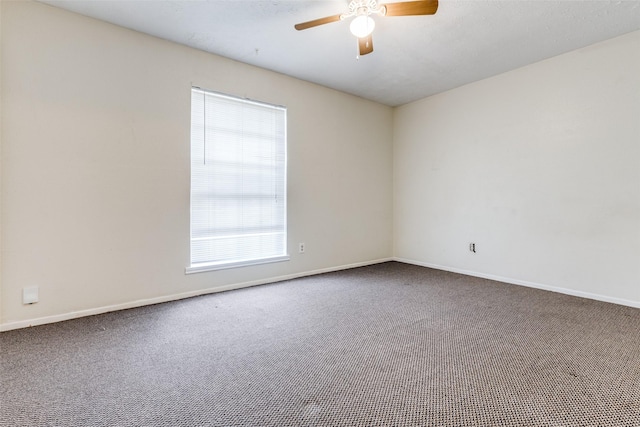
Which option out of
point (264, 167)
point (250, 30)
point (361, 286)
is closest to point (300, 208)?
point (264, 167)

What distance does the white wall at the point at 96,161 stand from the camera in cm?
229

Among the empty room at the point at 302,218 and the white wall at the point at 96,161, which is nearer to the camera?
the empty room at the point at 302,218

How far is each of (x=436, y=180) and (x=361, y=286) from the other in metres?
2.07

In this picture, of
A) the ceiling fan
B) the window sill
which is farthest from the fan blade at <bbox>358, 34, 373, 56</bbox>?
the window sill

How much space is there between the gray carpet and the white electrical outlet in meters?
0.24

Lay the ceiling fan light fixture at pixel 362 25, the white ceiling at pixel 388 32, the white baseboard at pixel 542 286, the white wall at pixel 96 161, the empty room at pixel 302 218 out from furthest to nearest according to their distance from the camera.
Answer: the white baseboard at pixel 542 286
the white ceiling at pixel 388 32
the white wall at pixel 96 161
the ceiling fan light fixture at pixel 362 25
the empty room at pixel 302 218

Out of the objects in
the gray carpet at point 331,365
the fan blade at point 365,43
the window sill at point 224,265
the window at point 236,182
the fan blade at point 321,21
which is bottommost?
the gray carpet at point 331,365

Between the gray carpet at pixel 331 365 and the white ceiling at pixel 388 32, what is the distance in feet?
8.36

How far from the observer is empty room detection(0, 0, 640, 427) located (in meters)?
1.58

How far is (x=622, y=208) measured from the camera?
2881 mm

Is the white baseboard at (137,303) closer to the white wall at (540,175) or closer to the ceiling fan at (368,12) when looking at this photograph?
the white wall at (540,175)

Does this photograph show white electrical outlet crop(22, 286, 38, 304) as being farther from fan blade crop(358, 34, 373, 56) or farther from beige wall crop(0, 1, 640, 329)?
fan blade crop(358, 34, 373, 56)

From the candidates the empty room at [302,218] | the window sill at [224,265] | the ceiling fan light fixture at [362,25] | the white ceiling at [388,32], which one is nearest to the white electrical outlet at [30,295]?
the empty room at [302,218]

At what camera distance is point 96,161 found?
2.58m
